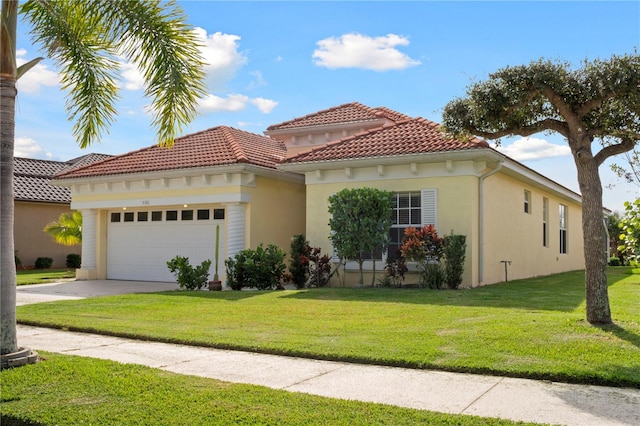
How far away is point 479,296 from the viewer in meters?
12.4

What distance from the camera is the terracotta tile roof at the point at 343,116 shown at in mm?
20089

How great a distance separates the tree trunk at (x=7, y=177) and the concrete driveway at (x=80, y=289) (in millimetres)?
6630

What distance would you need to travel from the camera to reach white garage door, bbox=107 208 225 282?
18266 mm

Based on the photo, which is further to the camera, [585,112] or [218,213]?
[218,213]

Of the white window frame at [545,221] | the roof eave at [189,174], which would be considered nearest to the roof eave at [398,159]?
the roof eave at [189,174]

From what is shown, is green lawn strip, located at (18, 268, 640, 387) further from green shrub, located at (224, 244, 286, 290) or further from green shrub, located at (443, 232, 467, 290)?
green shrub, located at (224, 244, 286, 290)

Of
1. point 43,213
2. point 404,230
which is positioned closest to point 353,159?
point 404,230

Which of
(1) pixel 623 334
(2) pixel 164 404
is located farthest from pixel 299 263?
(2) pixel 164 404

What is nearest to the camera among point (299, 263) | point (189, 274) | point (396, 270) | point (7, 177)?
point (7, 177)

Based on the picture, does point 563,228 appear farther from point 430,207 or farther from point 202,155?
point 202,155

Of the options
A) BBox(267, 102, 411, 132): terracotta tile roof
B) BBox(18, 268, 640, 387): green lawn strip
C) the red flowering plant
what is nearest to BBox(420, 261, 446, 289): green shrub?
the red flowering plant

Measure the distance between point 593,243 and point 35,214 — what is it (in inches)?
1025

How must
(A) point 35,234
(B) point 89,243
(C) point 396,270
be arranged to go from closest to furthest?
(C) point 396,270 < (B) point 89,243 < (A) point 35,234

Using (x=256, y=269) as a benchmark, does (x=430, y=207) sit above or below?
above
